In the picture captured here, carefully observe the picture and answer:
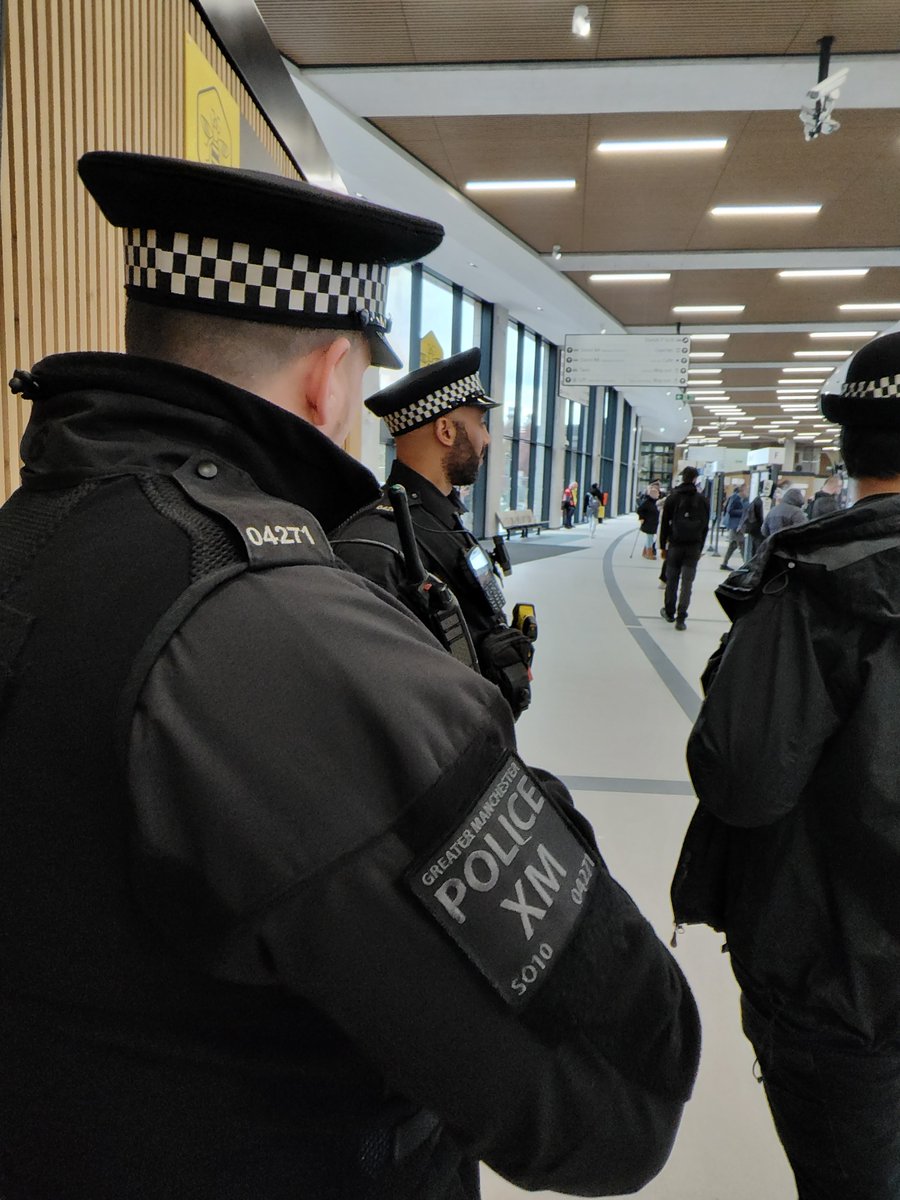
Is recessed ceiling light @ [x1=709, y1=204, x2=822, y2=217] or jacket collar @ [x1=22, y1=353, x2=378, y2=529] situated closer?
jacket collar @ [x1=22, y1=353, x2=378, y2=529]

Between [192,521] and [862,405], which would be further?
[862,405]

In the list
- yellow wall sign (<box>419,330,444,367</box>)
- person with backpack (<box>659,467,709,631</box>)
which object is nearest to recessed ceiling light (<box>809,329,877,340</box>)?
yellow wall sign (<box>419,330,444,367</box>)

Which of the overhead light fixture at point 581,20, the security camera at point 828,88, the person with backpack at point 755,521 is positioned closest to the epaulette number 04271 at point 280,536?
the overhead light fixture at point 581,20

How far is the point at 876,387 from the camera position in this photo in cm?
132

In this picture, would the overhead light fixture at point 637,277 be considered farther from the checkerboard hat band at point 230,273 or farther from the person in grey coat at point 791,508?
the checkerboard hat band at point 230,273

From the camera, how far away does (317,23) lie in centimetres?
559

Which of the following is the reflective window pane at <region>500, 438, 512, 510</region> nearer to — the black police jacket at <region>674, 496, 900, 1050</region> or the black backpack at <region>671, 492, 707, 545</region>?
the black backpack at <region>671, 492, 707, 545</region>

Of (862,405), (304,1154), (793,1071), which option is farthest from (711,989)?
(304,1154)

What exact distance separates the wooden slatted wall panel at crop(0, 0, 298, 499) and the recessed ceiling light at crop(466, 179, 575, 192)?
6.12 metres

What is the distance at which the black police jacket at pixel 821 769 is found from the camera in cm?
121

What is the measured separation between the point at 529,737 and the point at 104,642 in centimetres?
415

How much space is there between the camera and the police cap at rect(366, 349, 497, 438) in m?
2.54

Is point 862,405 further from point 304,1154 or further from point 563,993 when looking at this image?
point 304,1154

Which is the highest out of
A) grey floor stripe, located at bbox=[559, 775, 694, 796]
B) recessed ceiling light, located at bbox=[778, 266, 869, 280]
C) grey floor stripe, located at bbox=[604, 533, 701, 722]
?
recessed ceiling light, located at bbox=[778, 266, 869, 280]
